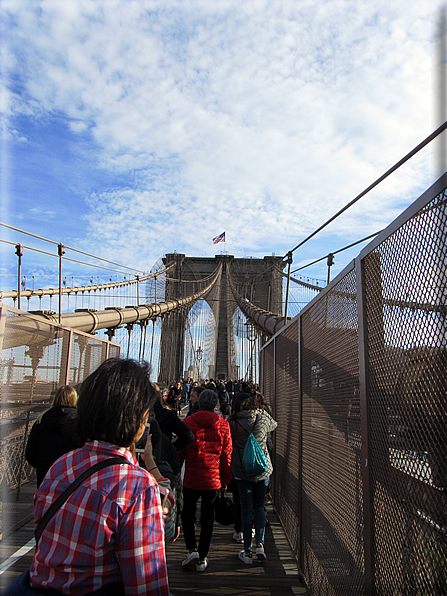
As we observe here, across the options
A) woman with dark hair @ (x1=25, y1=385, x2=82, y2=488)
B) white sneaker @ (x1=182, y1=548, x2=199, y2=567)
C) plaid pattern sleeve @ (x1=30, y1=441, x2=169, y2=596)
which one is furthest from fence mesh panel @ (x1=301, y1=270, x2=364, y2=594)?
woman with dark hair @ (x1=25, y1=385, x2=82, y2=488)

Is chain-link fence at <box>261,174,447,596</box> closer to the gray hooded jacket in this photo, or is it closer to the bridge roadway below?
the bridge roadway below

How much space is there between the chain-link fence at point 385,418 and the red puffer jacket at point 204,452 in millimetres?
638

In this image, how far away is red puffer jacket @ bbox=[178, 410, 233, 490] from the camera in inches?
102

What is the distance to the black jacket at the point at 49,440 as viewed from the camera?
6.75ft

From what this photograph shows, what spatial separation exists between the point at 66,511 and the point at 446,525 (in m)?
0.80

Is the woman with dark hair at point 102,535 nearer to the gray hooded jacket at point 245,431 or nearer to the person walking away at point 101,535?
the person walking away at point 101,535

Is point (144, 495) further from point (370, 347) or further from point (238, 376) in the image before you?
point (238, 376)

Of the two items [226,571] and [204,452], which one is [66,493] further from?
[226,571]

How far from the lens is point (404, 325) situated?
113cm

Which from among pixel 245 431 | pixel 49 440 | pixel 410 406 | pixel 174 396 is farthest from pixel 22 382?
pixel 174 396

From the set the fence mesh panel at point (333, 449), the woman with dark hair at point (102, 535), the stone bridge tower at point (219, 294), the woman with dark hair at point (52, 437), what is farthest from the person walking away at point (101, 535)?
the stone bridge tower at point (219, 294)

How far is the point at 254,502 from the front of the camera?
9.31 ft

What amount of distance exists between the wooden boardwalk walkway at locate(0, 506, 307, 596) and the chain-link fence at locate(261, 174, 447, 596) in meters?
0.31

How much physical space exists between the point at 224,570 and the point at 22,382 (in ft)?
6.17
